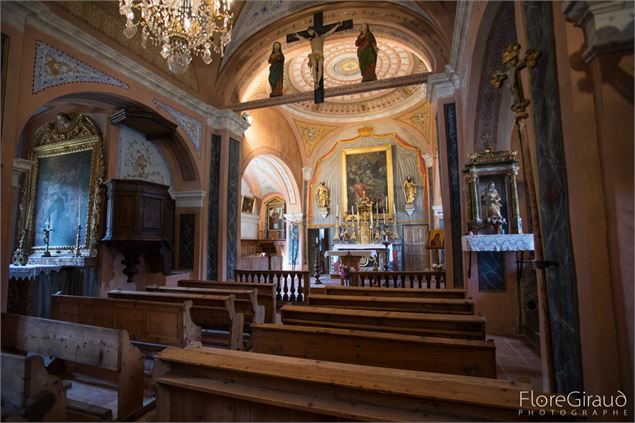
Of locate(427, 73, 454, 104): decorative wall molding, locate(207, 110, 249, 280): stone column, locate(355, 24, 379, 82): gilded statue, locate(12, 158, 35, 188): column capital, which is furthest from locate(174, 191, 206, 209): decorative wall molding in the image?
locate(427, 73, 454, 104): decorative wall molding

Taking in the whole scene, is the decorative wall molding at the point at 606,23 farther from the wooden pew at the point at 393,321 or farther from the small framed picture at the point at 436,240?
the small framed picture at the point at 436,240

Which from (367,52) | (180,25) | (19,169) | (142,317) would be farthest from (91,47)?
(367,52)

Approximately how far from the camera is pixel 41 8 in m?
3.77

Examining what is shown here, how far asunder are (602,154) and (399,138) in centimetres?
1131

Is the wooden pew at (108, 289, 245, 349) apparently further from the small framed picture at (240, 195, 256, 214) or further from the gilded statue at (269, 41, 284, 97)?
the small framed picture at (240, 195, 256, 214)

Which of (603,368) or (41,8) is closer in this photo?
(603,368)

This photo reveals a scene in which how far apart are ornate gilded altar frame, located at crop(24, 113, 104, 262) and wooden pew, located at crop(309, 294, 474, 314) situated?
4228mm

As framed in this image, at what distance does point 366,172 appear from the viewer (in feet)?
41.8

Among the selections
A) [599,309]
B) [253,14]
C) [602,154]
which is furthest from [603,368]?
[253,14]

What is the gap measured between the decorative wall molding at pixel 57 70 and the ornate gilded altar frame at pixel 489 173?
5545 millimetres

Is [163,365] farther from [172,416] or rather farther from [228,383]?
[228,383]

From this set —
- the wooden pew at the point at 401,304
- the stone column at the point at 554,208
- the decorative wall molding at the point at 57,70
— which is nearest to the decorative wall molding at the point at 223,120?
the decorative wall molding at the point at 57,70

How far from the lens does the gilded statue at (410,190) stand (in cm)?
1197

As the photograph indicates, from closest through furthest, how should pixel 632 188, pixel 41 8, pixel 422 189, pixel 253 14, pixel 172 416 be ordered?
1. pixel 632 188
2. pixel 172 416
3. pixel 41 8
4. pixel 253 14
5. pixel 422 189
